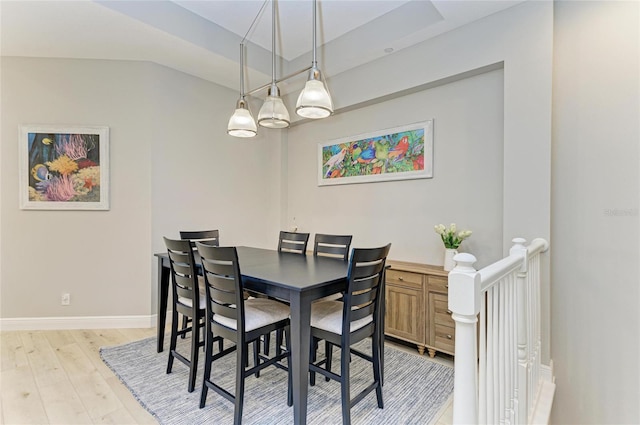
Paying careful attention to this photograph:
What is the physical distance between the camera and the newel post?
1029mm

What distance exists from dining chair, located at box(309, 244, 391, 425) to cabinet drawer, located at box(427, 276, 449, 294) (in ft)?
2.53

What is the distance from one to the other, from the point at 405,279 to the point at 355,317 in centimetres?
114

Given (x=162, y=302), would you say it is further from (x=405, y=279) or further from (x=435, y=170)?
(x=435, y=170)

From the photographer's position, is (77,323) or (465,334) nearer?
(465,334)

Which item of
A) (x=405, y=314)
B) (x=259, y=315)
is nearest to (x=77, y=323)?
(x=259, y=315)

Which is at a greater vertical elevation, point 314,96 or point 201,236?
point 314,96

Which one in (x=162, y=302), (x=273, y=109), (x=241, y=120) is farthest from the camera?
(x=162, y=302)

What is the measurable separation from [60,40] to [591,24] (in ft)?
14.6

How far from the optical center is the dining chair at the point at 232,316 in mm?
1758

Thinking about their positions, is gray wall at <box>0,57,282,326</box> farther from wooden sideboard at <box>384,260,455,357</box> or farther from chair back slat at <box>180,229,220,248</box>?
wooden sideboard at <box>384,260,455,357</box>

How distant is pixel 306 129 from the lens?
424 cm

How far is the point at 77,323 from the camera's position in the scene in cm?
331

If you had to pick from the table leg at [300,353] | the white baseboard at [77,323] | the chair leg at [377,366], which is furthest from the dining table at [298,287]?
the white baseboard at [77,323]

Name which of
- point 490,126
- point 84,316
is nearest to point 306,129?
point 490,126
